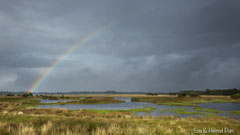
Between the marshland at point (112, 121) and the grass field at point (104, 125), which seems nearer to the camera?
the grass field at point (104, 125)

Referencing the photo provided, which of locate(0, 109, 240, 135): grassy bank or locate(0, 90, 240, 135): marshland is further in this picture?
locate(0, 90, 240, 135): marshland

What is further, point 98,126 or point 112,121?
point 112,121

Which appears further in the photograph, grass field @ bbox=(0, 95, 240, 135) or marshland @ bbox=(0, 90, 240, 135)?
marshland @ bbox=(0, 90, 240, 135)

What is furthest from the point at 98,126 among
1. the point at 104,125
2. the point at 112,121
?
the point at 112,121

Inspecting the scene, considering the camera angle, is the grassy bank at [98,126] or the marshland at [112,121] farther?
the marshland at [112,121]

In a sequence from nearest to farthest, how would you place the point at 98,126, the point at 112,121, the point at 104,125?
the point at 98,126, the point at 104,125, the point at 112,121

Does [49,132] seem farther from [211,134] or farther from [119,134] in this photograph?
[211,134]

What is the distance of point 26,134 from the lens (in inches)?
486

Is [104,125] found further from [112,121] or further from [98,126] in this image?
[112,121]

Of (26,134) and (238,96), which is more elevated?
(26,134)

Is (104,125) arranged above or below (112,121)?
above

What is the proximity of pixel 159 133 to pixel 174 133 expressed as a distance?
4.52 feet

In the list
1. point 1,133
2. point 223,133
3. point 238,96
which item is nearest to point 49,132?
point 1,133

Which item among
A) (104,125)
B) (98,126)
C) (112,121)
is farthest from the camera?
(112,121)
